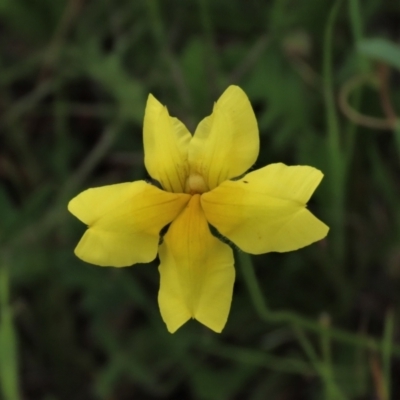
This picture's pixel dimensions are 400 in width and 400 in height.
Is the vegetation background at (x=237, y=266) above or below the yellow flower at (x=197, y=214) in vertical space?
below

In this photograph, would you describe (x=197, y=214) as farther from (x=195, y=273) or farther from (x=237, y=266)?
(x=237, y=266)

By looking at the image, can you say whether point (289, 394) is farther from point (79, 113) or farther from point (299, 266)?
point (79, 113)

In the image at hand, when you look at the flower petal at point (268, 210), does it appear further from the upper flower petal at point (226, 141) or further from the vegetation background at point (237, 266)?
the vegetation background at point (237, 266)

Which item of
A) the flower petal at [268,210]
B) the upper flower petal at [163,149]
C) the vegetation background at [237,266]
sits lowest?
the vegetation background at [237,266]

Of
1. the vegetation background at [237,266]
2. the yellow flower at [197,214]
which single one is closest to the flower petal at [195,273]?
the yellow flower at [197,214]

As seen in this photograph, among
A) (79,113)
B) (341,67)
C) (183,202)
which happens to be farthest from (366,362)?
(79,113)

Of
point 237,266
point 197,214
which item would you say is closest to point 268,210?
point 197,214

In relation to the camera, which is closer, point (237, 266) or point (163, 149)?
point (163, 149)

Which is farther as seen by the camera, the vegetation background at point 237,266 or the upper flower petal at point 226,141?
the vegetation background at point 237,266

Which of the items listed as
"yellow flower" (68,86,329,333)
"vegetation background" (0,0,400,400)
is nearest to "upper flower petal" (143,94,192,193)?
"yellow flower" (68,86,329,333)
